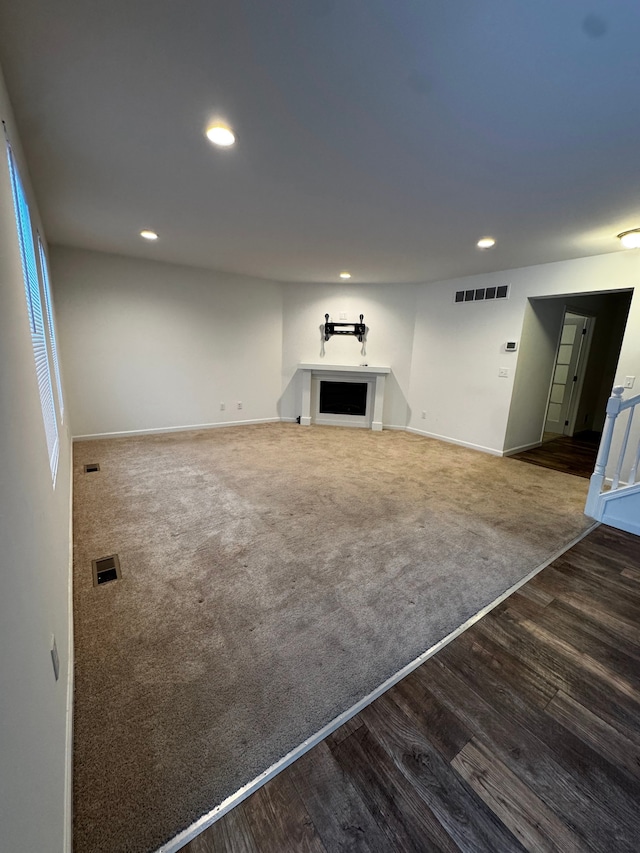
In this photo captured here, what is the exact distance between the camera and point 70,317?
4387 millimetres

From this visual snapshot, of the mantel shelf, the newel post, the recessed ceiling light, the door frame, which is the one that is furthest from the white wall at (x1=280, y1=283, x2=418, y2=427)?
the recessed ceiling light

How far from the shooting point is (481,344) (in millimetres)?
4840

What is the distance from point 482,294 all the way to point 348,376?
7.63 feet

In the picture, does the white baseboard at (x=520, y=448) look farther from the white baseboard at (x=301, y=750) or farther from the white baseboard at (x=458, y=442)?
the white baseboard at (x=301, y=750)

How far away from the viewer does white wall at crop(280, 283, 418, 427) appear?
18.8 feet

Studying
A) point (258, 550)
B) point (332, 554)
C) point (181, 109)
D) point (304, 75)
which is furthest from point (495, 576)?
point (181, 109)

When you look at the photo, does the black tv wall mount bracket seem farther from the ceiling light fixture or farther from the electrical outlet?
the electrical outlet

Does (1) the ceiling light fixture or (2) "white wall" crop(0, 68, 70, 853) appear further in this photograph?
(1) the ceiling light fixture

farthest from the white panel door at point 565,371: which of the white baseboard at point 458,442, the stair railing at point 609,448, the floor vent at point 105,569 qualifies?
the floor vent at point 105,569

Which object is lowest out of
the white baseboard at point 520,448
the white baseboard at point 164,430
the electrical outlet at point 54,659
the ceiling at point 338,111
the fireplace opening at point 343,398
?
the white baseboard at point 520,448

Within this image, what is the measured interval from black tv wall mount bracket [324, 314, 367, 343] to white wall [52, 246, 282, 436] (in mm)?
853

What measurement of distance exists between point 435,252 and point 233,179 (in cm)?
237

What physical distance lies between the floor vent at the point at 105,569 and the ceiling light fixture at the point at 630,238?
470 cm

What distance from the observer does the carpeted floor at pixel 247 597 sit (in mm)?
1164
